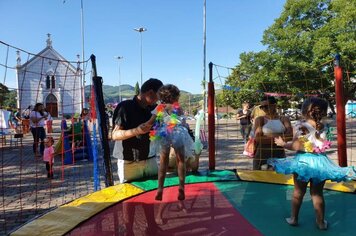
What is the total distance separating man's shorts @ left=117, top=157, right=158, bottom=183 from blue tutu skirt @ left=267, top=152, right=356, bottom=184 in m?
1.31

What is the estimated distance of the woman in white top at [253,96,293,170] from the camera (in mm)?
4270

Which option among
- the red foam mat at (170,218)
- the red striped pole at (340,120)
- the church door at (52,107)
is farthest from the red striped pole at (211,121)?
the church door at (52,107)

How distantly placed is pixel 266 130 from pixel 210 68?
1355 millimetres

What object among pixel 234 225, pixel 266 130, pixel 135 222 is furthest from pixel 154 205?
pixel 266 130

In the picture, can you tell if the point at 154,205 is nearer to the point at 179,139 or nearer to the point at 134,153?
the point at 134,153

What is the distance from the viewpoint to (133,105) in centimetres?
308

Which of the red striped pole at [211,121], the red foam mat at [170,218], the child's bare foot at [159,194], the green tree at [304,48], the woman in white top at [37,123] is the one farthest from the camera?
the green tree at [304,48]

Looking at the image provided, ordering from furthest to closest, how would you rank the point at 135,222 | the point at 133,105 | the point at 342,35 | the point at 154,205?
the point at 342,35 → the point at 154,205 → the point at 133,105 → the point at 135,222

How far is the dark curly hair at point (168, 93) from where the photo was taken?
114 inches

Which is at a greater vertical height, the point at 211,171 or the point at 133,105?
the point at 133,105

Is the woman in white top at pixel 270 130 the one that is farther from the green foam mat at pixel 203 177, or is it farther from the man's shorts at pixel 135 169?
the man's shorts at pixel 135 169

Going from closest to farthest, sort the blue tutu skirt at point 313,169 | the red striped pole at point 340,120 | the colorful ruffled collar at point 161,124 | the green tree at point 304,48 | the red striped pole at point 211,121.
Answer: the blue tutu skirt at point 313,169
the colorful ruffled collar at point 161,124
the red striped pole at point 340,120
the red striped pole at point 211,121
the green tree at point 304,48

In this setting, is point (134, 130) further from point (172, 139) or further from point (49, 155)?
point (49, 155)

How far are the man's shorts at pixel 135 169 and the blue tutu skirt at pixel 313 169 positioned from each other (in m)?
1.31
